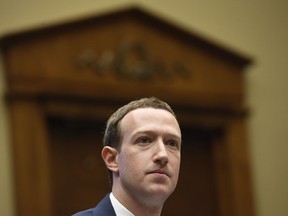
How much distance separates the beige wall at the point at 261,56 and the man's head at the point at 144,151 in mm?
1981

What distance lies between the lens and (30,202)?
3160mm

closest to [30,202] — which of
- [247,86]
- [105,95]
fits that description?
[105,95]

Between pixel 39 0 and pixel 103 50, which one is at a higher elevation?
pixel 39 0

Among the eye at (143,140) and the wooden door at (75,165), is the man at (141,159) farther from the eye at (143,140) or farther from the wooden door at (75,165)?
the wooden door at (75,165)

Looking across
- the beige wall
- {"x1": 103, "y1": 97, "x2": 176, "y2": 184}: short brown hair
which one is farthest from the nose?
the beige wall

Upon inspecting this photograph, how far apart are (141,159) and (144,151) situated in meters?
0.03

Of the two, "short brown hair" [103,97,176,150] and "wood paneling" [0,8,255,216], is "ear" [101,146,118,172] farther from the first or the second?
"wood paneling" [0,8,255,216]

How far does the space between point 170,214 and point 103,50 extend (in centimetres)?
105

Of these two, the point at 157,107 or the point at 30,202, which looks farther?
the point at 30,202

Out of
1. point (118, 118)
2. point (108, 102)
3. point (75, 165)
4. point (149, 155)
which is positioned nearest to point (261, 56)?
point (108, 102)

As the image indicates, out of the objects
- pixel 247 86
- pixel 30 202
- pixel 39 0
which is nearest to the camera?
pixel 30 202

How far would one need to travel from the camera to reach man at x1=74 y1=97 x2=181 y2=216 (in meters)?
1.68

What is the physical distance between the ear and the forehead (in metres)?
0.07

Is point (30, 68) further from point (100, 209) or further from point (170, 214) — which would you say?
point (100, 209)
